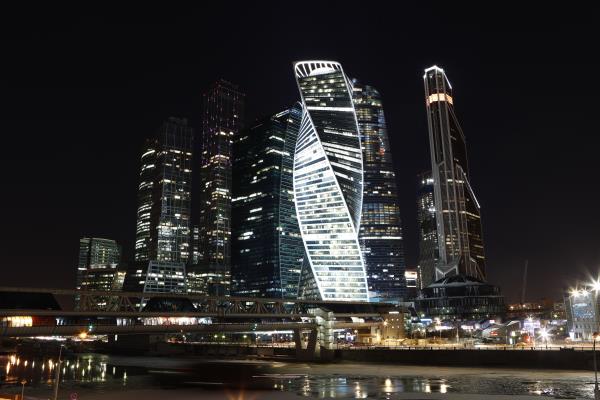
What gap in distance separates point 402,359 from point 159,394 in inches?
2585

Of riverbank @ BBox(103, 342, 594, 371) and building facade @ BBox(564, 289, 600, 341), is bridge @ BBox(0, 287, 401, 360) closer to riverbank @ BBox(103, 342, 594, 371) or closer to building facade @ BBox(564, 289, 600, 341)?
riverbank @ BBox(103, 342, 594, 371)

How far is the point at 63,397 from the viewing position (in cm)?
5650

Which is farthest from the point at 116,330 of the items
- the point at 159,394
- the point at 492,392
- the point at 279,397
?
the point at 492,392

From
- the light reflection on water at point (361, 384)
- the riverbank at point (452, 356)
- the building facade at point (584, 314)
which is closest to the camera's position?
the light reflection on water at point (361, 384)

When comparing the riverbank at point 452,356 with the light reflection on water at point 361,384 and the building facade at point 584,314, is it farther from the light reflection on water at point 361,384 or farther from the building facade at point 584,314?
the building facade at point 584,314

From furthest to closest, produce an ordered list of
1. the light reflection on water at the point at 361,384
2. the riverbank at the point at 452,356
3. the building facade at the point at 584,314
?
the building facade at the point at 584,314
the riverbank at the point at 452,356
the light reflection on water at the point at 361,384

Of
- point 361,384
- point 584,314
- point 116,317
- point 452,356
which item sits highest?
point 116,317

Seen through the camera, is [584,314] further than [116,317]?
Yes

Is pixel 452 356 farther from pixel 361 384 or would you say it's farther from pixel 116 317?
pixel 116 317

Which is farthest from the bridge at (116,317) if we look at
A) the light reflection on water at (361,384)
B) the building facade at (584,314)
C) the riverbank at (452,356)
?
the building facade at (584,314)

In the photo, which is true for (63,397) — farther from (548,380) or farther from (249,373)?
(548,380)

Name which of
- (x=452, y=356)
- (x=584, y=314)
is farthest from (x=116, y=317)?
(x=584, y=314)

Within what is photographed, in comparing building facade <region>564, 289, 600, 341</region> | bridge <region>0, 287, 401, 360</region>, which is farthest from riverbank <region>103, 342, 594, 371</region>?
building facade <region>564, 289, 600, 341</region>

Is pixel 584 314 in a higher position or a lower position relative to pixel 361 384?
higher
